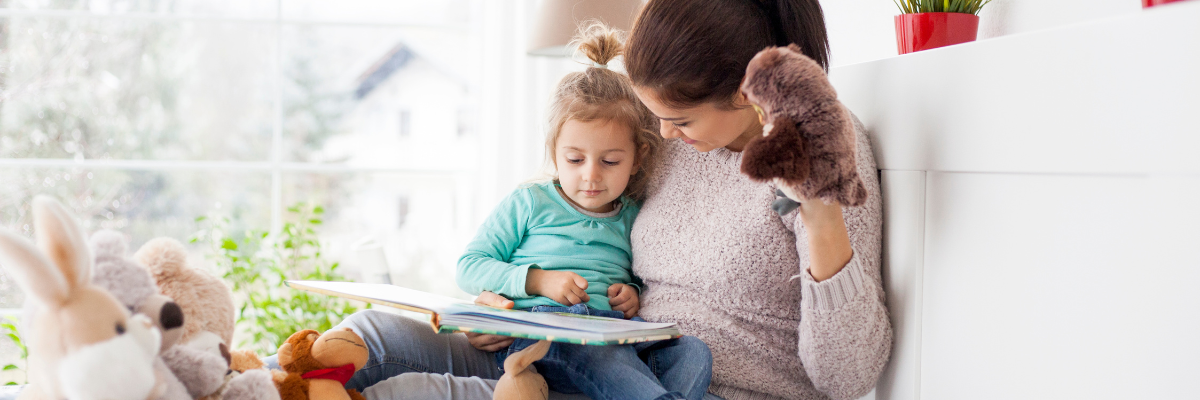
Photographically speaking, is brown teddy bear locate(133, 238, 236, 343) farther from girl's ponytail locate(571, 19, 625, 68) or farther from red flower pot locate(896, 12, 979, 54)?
red flower pot locate(896, 12, 979, 54)

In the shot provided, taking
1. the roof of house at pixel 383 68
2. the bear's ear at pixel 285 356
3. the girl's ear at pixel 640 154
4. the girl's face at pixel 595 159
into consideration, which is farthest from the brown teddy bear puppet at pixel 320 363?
the roof of house at pixel 383 68

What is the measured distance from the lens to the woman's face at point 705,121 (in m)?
1.04

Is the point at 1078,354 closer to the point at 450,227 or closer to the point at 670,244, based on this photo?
the point at 670,244

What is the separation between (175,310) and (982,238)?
2.84 ft

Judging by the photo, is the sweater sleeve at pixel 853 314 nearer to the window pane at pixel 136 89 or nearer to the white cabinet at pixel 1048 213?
the white cabinet at pixel 1048 213

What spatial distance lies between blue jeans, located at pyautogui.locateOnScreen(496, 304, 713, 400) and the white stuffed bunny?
1.69ft

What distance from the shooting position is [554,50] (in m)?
1.77

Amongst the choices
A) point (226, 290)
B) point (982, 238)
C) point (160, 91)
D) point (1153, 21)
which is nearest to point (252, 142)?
point (160, 91)

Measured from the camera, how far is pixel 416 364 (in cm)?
116

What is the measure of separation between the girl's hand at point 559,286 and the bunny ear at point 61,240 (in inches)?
25.9

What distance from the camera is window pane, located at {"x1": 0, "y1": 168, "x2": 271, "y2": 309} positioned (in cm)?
214

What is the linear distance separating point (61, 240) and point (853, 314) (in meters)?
0.85

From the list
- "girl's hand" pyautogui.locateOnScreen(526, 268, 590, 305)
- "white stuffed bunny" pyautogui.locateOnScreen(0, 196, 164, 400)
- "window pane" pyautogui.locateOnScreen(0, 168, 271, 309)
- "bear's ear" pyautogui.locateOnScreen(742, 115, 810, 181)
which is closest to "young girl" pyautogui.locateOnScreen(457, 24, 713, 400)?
"girl's hand" pyautogui.locateOnScreen(526, 268, 590, 305)

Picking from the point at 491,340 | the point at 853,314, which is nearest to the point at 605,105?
the point at 491,340
